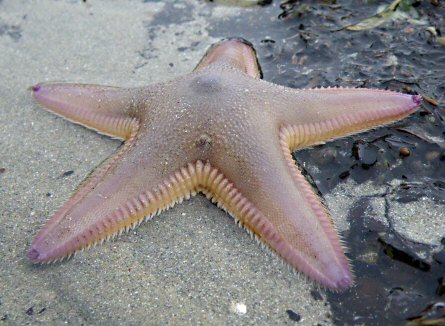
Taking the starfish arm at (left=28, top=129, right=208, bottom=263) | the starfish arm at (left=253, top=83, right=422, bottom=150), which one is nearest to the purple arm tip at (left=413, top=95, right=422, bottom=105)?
the starfish arm at (left=253, top=83, right=422, bottom=150)

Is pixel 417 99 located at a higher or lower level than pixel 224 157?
lower

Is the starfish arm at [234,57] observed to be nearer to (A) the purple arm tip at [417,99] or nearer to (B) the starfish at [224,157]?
(B) the starfish at [224,157]

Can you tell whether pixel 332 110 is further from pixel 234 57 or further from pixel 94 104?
pixel 94 104

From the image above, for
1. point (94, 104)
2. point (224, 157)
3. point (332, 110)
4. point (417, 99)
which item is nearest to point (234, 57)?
point (332, 110)

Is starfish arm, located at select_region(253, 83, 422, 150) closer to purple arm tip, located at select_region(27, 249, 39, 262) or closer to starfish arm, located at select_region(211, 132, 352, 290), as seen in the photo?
starfish arm, located at select_region(211, 132, 352, 290)

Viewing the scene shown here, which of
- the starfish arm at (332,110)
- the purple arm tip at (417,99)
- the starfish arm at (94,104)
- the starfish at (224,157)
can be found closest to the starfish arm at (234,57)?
the starfish at (224,157)

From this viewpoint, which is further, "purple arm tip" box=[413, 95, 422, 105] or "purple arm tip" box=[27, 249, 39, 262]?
"purple arm tip" box=[413, 95, 422, 105]

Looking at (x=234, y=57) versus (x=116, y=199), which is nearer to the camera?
(x=116, y=199)
